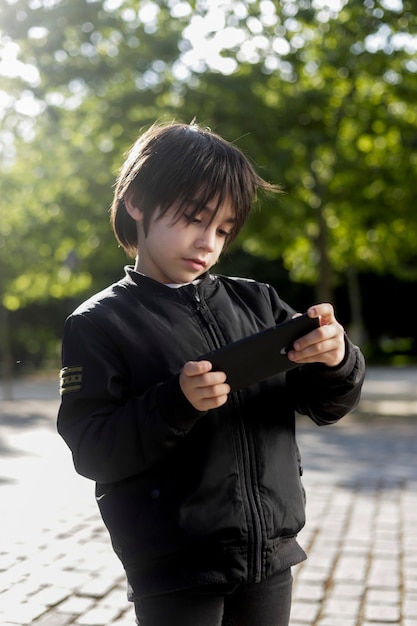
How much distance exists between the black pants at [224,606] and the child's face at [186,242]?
0.65m

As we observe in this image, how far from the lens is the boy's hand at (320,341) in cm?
176

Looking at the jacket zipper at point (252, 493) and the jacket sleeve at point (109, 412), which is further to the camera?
the jacket zipper at point (252, 493)

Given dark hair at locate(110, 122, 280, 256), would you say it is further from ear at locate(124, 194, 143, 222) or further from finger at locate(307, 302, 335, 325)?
finger at locate(307, 302, 335, 325)

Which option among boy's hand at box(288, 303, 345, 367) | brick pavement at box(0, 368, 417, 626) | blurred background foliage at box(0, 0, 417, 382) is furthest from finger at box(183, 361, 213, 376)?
blurred background foliage at box(0, 0, 417, 382)

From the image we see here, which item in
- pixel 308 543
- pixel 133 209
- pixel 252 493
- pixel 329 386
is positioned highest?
pixel 133 209

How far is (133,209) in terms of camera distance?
200 cm

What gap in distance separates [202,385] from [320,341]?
0.87 ft

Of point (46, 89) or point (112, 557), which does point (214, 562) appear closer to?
point (112, 557)

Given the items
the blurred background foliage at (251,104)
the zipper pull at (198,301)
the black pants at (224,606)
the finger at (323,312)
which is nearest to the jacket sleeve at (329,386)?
the finger at (323,312)

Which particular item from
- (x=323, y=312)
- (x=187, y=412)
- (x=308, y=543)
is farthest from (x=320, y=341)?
(x=308, y=543)

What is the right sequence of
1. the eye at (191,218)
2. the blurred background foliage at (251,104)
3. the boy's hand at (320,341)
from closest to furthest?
the boy's hand at (320,341) < the eye at (191,218) < the blurred background foliage at (251,104)

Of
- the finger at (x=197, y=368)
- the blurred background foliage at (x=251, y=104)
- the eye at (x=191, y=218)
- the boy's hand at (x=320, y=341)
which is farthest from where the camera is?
the blurred background foliage at (x=251, y=104)

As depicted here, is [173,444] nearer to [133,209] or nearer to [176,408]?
[176,408]

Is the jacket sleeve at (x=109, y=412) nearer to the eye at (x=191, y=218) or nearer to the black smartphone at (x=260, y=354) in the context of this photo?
the black smartphone at (x=260, y=354)
